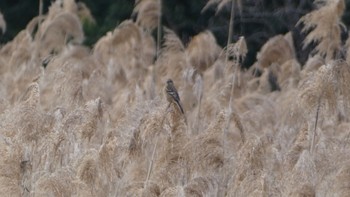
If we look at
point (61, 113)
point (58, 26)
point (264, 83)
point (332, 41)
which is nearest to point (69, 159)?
point (61, 113)

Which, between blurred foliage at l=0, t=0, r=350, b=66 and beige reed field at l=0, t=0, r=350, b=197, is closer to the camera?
beige reed field at l=0, t=0, r=350, b=197

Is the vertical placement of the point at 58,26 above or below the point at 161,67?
above

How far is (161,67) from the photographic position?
9617 mm

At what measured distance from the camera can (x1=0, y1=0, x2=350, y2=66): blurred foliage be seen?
55.9ft

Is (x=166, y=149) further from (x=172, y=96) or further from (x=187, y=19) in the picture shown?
(x=187, y=19)

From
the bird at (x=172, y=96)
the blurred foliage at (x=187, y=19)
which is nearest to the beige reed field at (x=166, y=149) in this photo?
the bird at (x=172, y=96)

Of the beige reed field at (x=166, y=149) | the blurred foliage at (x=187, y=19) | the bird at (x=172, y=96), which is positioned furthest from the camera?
the blurred foliage at (x=187, y=19)

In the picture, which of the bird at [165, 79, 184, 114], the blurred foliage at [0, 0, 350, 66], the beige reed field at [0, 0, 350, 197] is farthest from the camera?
the blurred foliage at [0, 0, 350, 66]

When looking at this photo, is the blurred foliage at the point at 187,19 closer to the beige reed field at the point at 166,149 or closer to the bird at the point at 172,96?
the beige reed field at the point at 166,149

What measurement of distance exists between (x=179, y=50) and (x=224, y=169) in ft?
11.1

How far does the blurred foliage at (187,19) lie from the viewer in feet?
55.9

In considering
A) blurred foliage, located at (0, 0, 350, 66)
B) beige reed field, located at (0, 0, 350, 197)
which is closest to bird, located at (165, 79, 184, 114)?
beige reed field, located at (0, 0, 350, 197)

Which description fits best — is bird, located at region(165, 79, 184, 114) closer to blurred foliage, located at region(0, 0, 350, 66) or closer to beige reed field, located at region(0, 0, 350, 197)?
beige reed field, located at region(0, 0, 350, 197)

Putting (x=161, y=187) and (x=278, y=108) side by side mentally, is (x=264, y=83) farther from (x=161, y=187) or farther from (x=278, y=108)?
(x=161, y=187)
